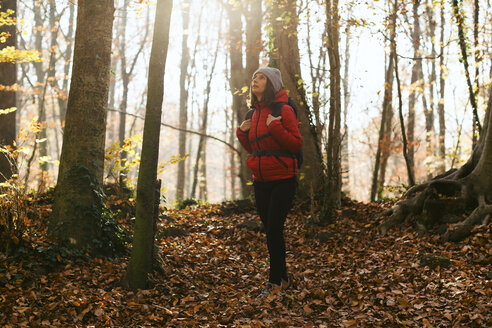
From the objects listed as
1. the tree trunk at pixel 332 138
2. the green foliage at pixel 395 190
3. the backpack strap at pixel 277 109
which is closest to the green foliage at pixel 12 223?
the backpack strap at pixel 277 109

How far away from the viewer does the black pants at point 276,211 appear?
421 cm

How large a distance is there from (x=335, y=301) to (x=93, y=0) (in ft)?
16.2

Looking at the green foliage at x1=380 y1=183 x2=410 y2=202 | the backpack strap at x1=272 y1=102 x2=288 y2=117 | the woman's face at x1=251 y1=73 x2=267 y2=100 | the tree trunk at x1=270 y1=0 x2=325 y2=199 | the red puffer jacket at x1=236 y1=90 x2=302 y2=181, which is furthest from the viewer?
the green foliage at x1=380 y1=183 x2=410 y2=202

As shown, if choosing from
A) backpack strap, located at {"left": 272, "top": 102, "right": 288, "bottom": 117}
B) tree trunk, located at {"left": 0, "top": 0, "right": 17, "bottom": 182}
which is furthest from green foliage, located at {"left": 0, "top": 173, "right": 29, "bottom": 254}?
tree trunk, located at {"left": 0, "top": 0, "right": 17, "bottom": 182}

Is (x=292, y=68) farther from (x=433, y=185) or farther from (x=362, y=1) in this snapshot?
(x=433, y=185)

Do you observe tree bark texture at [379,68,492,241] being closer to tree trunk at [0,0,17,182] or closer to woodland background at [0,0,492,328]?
woodland background at [0,0,492,328]

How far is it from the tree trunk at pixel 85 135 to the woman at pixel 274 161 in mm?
2149

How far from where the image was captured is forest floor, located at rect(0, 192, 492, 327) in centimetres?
354

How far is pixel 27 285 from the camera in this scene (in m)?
3.79

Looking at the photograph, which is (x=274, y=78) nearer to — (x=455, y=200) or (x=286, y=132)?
(x=286, y=132)

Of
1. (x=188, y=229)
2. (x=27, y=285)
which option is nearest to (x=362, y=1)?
(x=188, y=229)

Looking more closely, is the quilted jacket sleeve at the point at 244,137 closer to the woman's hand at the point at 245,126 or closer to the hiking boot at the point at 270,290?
the woman's hand at the point at 245,126

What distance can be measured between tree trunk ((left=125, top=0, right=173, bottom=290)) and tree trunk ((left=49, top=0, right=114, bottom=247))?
1003 millimetres

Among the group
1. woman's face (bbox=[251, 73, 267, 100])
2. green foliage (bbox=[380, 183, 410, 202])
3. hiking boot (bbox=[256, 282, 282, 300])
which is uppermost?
woman's face (bbox=[251, 73, 267, 100])
